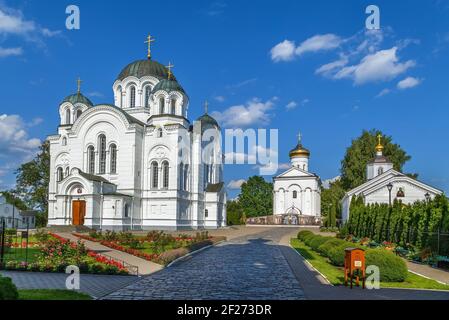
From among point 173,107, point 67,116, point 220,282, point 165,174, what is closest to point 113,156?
point 165,174

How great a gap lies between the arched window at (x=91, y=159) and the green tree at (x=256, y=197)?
43.1 metres

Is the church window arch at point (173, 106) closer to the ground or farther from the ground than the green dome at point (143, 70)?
closer to the ground

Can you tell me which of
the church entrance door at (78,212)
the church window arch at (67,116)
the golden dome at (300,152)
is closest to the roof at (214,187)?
the church entrance door at (78,212)

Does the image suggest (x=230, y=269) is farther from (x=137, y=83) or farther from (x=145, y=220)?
(x=137, y=83)

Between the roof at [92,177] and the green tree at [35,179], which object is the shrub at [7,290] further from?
the green tree at [35,179]

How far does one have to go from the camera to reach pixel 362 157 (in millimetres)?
68500

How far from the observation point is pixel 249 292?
10836 millimetres

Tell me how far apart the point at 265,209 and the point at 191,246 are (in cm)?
6287

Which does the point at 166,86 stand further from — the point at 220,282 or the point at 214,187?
the point at 220,282

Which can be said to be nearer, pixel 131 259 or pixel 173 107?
pixel 131 259

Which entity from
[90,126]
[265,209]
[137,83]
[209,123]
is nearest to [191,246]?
[90,126]

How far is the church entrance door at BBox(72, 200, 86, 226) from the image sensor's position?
3834 centimetres

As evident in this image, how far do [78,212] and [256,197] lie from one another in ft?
164

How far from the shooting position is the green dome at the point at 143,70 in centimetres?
4788
